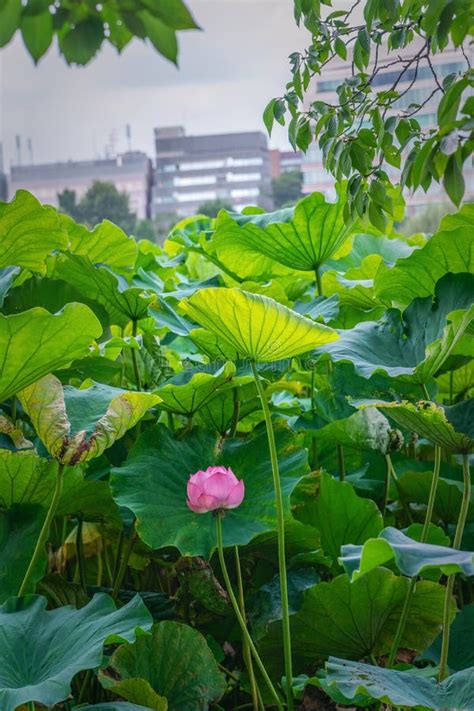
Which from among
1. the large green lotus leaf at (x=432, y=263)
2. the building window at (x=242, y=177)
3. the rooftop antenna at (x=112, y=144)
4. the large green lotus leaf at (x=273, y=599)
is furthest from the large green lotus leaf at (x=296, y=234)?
the rooftop antenna at (x=112, y=144)

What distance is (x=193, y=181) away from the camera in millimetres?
14336

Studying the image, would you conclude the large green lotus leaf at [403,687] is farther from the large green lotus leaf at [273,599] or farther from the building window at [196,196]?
the building window at [196,196]

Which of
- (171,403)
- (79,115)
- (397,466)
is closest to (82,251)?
(171,403)

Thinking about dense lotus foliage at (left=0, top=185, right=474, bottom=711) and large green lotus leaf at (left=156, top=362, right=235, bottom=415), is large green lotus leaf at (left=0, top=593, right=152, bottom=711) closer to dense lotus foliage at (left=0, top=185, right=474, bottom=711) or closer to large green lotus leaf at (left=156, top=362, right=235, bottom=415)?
dense lotus foliage at (left=0, top=185, right=474, bottom=711)

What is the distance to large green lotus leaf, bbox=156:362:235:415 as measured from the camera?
33.1 inches

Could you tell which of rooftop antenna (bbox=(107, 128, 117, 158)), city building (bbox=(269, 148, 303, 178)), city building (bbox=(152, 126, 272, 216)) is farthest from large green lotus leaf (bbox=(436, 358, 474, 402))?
rooftop antenna (bbox=(107, 128, 117, 158))

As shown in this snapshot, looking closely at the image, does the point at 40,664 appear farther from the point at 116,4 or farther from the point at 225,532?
the point at 116,4

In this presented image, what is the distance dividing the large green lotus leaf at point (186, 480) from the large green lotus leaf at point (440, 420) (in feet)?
0.44

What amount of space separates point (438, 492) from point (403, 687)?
0.37m

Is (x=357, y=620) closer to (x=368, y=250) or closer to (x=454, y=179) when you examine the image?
(x=454, y=179)

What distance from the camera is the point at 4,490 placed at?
2.85 ft

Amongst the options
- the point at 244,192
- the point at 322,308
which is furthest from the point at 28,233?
the point at 244,192

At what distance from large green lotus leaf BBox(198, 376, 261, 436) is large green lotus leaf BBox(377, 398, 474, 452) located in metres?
0.21

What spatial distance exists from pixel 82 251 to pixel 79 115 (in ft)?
57.3
